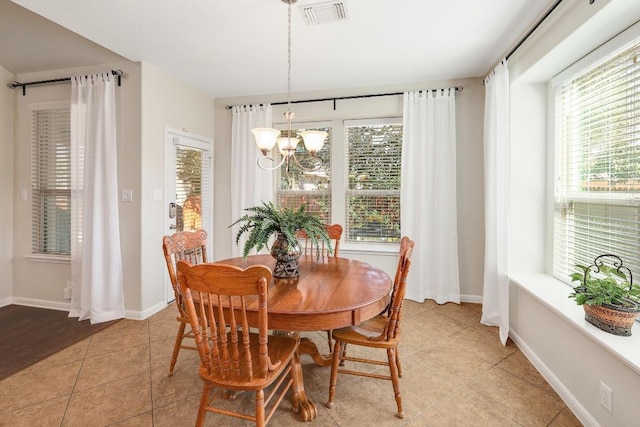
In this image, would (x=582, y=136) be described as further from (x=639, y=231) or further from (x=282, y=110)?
(x=282, y=110)

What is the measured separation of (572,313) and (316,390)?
65.9 inches

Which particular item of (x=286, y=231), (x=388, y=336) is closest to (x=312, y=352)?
(x=388, y=336)

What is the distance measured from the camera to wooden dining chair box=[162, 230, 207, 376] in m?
1.98

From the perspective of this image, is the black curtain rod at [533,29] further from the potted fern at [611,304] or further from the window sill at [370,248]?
the window sill at [370,248]

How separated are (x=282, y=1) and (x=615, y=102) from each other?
230 cm

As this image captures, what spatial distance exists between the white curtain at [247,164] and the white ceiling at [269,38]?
1.43 ft

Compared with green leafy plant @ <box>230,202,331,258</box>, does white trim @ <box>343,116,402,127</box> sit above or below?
above

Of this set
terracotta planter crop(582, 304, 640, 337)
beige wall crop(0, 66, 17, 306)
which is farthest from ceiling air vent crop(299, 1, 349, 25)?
beige wall crop(0, 66, 17, 306)

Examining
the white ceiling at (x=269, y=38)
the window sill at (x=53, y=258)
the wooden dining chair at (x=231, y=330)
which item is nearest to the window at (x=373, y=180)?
the white ceiling at (x=269, y=38)

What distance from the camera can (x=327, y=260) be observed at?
8.27ft

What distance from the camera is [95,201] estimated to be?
9.84 ft

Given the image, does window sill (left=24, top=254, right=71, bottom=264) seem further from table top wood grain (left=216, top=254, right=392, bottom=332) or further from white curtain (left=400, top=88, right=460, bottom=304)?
white curtain (left=400, top=88, right=460, bottom=304)

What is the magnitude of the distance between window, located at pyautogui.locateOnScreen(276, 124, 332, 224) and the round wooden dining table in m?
1.92

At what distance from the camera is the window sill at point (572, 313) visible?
4.60 feet
